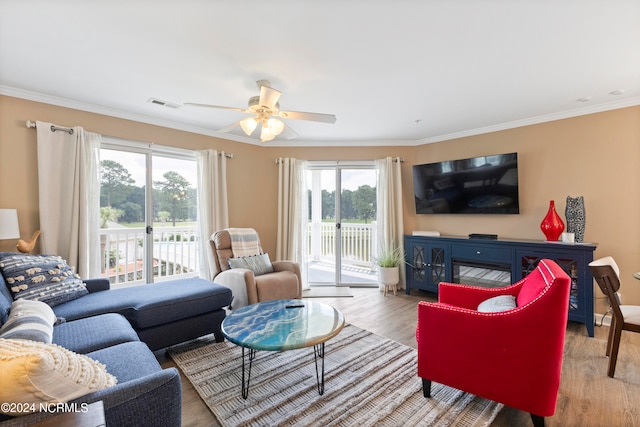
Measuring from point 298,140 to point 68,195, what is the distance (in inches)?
118

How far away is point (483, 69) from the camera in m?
2.33

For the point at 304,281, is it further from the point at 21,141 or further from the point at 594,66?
the point at 594,66

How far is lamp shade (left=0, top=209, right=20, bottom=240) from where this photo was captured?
2334 mm

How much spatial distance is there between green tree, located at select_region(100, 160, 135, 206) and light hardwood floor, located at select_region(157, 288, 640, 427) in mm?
2048

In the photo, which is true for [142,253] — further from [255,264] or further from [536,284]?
[536,284]

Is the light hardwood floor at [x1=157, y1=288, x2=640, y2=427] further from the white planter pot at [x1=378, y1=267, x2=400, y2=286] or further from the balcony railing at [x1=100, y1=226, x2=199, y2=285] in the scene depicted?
the balcony railing at [x1=100, y1=226, x2=199, y2=285]

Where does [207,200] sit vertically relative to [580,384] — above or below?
above

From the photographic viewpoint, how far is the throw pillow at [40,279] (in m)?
2.09

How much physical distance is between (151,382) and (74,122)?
10.6ft

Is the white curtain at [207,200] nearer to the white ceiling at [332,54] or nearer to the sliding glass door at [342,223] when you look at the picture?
the white ceiling at [332,54]

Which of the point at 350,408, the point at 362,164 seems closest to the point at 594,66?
the point at 362,164

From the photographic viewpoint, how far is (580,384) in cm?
200

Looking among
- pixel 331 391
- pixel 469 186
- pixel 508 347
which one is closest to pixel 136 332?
pixel 331 391

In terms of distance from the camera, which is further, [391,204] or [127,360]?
[391,204]
